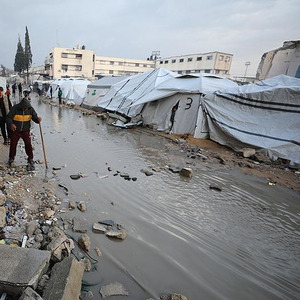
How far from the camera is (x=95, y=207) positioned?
3.70 metres

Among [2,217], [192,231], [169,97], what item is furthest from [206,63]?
[2,217]

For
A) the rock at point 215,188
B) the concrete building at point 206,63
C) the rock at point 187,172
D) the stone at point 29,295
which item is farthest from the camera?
the concrete building at point 206,63

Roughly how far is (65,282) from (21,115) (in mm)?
3885

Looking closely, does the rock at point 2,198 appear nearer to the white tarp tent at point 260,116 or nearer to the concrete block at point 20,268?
the concrete block at point 20,268

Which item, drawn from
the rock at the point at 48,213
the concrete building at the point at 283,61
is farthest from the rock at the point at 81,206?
the concrete building at the point at 283,61

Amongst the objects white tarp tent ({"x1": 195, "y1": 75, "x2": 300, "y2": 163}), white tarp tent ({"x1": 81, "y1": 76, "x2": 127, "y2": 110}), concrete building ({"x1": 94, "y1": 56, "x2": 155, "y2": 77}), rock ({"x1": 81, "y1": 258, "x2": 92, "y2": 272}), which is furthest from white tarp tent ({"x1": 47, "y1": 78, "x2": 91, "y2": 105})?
concrete building ({"x1": 94, "y1": 56, "x2": 155, "y2": 77})

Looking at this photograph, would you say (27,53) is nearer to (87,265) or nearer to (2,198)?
(2,198)

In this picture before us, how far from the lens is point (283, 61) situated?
44.4 ft

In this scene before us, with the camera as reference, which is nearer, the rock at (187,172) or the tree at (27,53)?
the rock at (187,172)

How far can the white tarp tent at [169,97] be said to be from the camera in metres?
9.89

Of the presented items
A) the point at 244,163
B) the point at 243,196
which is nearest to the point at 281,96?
the point at 244,163

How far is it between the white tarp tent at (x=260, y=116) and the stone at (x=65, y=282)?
6.81 metres

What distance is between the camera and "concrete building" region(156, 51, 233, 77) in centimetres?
4431

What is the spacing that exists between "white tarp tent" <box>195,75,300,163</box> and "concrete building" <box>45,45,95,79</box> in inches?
1934
